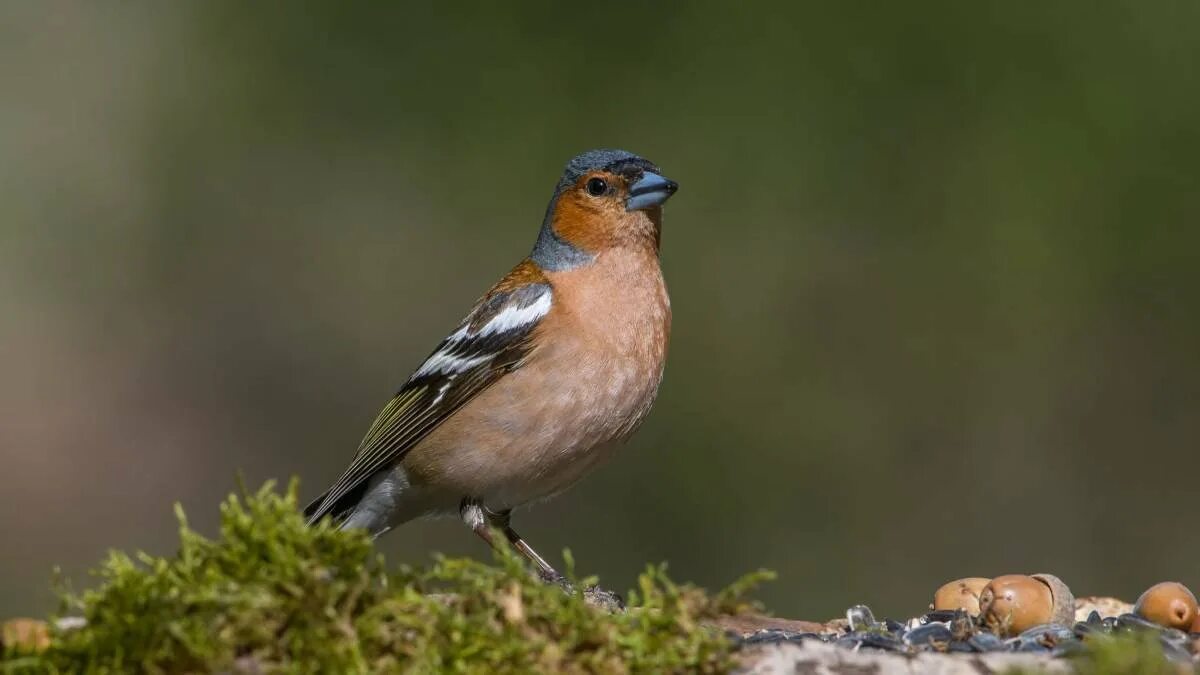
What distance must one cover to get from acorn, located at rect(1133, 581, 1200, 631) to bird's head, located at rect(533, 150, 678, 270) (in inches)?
95.7

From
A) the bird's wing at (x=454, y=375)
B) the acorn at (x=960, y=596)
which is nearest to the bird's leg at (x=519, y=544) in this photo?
the bird's wing at (x=454, y=375)

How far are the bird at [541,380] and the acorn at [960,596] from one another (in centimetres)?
150

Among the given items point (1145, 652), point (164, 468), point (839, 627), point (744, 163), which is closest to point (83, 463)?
point (164, 468)

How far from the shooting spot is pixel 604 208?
19.5ft

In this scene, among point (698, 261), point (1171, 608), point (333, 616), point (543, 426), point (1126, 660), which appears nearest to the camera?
point (1126, 660)

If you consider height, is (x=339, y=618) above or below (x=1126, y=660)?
above

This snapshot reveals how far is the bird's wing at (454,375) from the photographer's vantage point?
18.7 ft

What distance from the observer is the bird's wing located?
5707 mm

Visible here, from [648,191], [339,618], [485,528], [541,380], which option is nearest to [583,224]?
[648,191]

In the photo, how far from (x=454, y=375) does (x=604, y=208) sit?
2.99 ft

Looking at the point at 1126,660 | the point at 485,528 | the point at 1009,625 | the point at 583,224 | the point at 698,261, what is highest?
the point at 698,261

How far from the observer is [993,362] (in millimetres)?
10234

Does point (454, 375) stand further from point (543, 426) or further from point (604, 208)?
point (604, 208)

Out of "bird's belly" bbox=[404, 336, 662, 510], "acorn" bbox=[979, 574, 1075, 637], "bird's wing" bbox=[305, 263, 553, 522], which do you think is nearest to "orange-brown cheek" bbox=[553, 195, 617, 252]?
"bird's wing" bbox=[305, 263, 553, 522]
